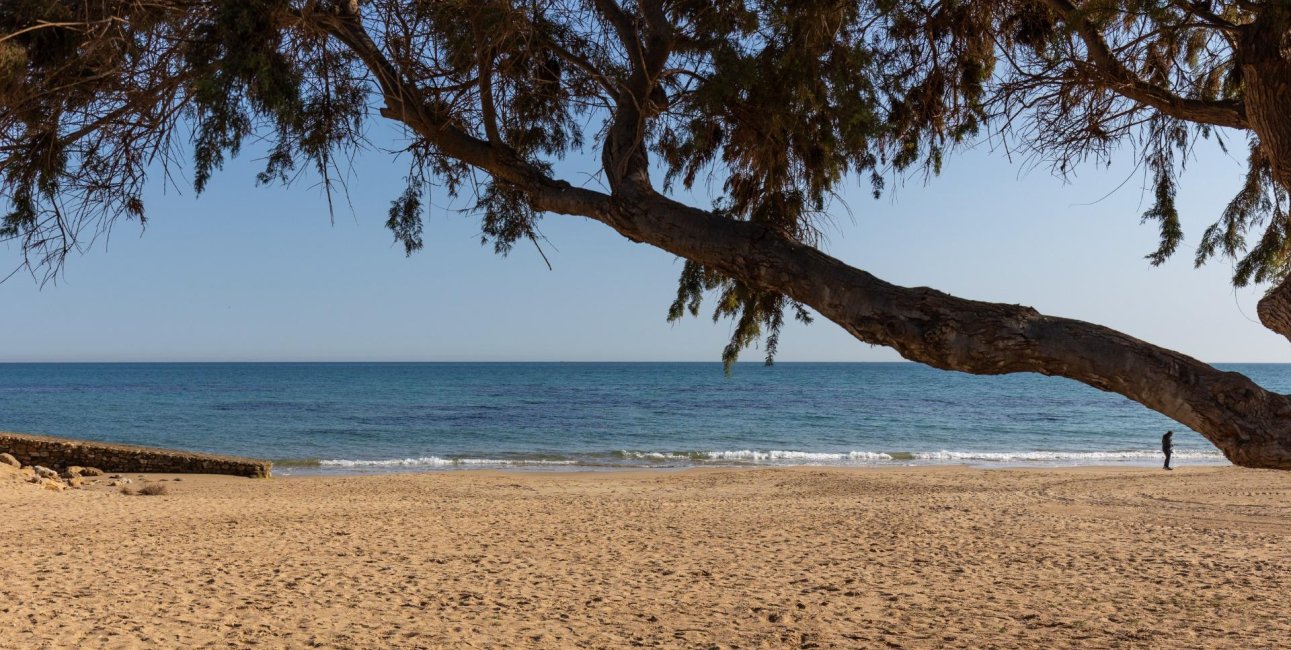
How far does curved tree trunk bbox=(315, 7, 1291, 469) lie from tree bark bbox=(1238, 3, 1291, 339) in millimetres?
1144

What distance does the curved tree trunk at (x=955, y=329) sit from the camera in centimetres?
224

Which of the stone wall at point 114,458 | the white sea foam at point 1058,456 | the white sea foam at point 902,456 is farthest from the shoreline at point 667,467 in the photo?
the stone wall at point 114,458

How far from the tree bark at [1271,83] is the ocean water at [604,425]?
23.9 meters

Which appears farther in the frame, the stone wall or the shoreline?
the shoreline

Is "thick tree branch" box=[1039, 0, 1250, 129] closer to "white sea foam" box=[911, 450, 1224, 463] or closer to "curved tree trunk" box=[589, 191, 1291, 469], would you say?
"curved tree trunk" box=[589, 191, 1291, 469]

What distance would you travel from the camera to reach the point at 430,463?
2667 cm

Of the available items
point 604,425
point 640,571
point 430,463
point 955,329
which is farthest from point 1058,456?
point 955,329

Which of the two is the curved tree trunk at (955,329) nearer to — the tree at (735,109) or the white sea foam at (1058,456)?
the tree at (735,109)

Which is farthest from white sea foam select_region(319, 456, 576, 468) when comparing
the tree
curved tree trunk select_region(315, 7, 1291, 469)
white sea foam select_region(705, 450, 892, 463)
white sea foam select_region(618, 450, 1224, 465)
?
curved tree trunk select_region(315, 7, 1291, 469)

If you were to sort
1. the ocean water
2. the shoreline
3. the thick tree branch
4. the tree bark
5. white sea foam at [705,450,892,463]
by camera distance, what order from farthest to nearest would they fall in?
the ocean water < white sea foam at [705,450,892,463] < the shoreline < the thick tree branch < the tree bark

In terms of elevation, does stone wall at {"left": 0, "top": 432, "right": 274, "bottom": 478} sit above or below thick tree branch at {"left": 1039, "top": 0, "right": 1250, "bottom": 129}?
below

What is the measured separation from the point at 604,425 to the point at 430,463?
15852 millimetres

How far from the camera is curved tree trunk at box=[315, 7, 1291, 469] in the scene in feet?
7.36

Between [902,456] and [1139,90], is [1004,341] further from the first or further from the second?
[902,456]
